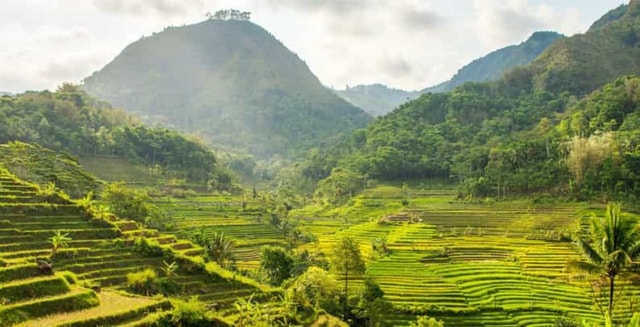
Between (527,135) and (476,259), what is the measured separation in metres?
65.7

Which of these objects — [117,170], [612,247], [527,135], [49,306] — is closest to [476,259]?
[612,247]

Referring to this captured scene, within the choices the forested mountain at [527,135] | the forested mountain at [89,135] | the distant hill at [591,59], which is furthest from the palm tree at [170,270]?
the distant hill at [591,59]

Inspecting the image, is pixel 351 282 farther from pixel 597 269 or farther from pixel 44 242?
pixel 597 269

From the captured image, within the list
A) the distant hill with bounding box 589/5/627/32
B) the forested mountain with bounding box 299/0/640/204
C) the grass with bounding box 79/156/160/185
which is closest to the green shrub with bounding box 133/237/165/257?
the grass with bounding box 79/156/160/185

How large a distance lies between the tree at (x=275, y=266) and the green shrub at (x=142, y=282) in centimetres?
1217

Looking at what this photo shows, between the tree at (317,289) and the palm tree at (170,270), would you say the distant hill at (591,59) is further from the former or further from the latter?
the palm tree at (170,270)

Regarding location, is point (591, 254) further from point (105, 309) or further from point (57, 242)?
point (57, 242)

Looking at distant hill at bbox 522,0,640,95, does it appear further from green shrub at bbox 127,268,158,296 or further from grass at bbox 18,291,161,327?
grass at bbox 18,291,161,327

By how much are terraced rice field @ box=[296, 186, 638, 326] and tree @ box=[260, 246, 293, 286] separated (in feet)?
22.9

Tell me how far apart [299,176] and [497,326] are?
97.3 m

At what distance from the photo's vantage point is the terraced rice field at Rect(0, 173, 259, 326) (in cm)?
1889

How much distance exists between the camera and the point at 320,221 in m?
73.7

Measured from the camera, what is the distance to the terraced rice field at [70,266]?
62.0 ft

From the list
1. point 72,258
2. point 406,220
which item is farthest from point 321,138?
point 72,258
